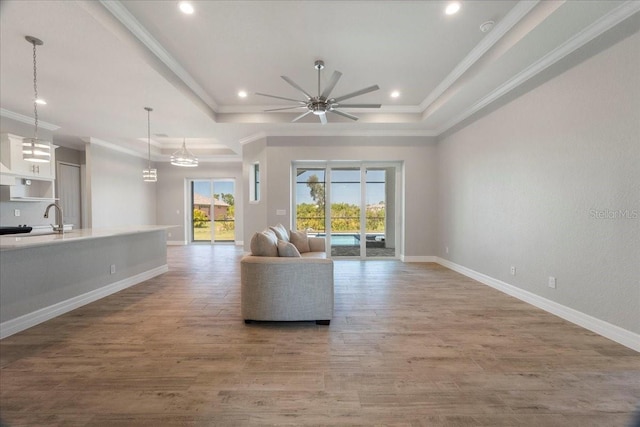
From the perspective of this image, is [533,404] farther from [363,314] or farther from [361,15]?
[361,15]

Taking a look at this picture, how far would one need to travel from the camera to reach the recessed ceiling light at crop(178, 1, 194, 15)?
2520 mm

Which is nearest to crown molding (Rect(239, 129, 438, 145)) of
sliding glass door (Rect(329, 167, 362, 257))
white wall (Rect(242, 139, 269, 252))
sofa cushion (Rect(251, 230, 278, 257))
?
white wall (Rect(242, 139, 269, 252))

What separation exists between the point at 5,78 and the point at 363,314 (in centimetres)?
574

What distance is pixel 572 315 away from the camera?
2.77 meters

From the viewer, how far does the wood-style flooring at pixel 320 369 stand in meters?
1.54

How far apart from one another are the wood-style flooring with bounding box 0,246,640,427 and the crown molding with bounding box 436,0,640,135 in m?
2.91

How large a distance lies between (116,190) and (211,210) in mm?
2727

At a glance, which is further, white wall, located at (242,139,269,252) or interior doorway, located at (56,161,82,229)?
interior doorway, located at (56,161,82,229)

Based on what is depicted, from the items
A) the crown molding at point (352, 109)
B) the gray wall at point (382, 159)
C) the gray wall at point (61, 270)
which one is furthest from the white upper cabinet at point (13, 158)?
the gray wall at point (382, 159)

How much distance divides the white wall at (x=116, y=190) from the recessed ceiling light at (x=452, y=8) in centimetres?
805

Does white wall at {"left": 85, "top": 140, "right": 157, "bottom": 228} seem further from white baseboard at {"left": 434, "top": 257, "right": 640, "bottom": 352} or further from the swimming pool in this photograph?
white baseboard at {"left": 434, "top": 257, "right": 640, "bottom": 352}

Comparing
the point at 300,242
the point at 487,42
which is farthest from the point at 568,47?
the point at 300,242

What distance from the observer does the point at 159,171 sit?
8.88m

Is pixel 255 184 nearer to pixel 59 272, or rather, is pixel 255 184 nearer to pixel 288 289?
pixel 59 272
